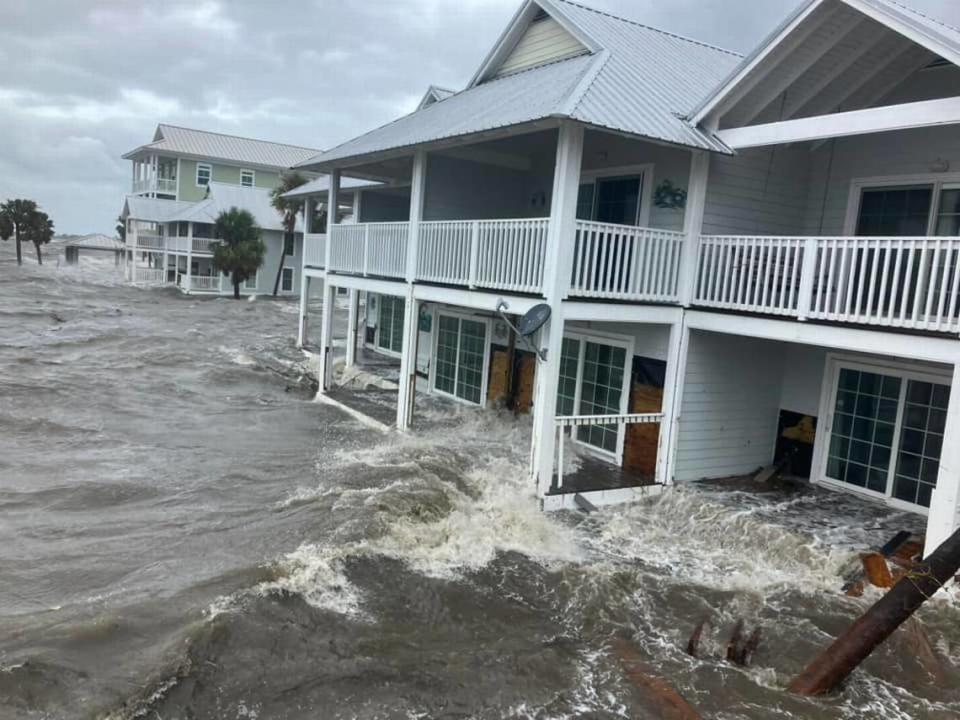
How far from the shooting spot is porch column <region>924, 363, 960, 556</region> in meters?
8.18

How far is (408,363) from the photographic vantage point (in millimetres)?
14594

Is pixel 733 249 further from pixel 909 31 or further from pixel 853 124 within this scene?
pixel 909 31

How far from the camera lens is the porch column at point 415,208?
45.2 ft

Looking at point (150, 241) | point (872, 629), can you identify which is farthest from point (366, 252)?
point (150, 241)

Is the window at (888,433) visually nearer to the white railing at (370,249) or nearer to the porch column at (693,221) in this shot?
the porch column at (693,221)

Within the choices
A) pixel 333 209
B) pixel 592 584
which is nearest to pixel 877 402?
pixel 592 584

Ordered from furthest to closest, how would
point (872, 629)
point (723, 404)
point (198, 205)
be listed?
1. point (198, 205)
2. point (723, 404)
3. point (872, 629)

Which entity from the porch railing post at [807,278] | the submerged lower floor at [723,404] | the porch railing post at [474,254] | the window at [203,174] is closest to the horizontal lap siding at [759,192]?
the submerged lower floor at [723,404]

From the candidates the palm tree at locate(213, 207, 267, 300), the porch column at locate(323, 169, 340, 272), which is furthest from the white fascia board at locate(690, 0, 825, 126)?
the palm tree at locate(213, 207, 267, 300)

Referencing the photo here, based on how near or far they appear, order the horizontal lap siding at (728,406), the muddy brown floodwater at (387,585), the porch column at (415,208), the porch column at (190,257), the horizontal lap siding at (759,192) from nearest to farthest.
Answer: the muddy brown floodwater at (387,585)
the horizontal lap siding at (759,192)
the horizontal lap siding at (728,406)
the porch column at (415,208)
the porch column at (190,257)

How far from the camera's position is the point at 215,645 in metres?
6.88

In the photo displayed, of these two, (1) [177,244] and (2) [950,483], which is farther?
(1) [177,244]

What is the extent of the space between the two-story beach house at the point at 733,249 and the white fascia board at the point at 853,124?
0.09 ft

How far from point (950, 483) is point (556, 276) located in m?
5.24
